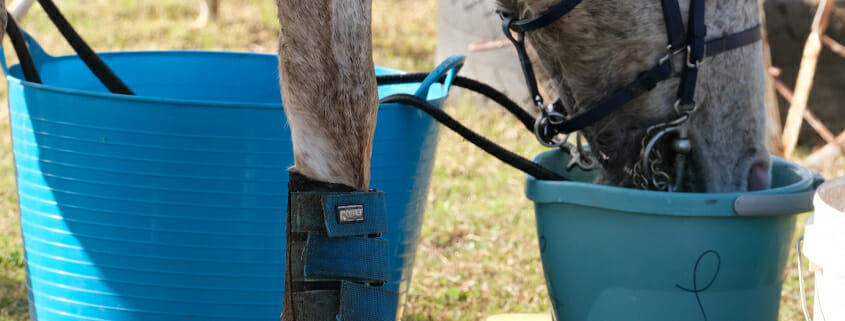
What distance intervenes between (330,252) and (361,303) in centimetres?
9

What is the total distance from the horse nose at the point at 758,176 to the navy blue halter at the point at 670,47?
21 cm

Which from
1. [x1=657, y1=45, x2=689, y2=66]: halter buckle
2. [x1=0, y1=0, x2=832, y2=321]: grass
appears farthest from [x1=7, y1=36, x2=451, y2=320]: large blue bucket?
[x1=0, y1=0, x2=832, y2=321]: grass

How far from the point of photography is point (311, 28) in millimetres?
1279

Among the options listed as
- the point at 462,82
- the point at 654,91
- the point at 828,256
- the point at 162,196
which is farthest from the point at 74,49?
the point at 828,256

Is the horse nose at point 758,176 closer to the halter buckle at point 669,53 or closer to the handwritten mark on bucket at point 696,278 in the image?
the handwritten mark on bucket at point 696,278

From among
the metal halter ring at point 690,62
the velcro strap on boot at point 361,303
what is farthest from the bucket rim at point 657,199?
the velcro strap on boot at point 361,303

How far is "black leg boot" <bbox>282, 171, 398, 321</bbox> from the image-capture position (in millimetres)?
1328

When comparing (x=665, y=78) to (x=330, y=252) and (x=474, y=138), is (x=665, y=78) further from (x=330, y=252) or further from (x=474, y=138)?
(x=330, y=252)

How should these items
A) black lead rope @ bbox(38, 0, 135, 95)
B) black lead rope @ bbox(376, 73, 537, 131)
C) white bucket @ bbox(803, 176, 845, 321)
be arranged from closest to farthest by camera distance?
white bucket @ bbox(803, 176, 845, 321), black lead rope @ bbox(38, 0, 135, 95), black lead rope @ bbox(376, 73, 537, 131)

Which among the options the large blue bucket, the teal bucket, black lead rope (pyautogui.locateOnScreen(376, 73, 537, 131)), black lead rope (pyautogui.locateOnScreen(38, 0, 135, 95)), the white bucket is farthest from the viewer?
black lead rope (pyautogui.locateOnScreen(376, 73, 537, 131))

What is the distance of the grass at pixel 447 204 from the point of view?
2.59 meters

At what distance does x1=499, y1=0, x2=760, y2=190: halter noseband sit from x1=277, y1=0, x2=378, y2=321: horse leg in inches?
19.4

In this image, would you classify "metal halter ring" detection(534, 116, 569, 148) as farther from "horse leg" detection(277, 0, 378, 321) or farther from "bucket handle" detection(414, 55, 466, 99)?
"horse leg" detection(277, 0, 378, 321)

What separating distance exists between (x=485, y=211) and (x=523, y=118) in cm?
141
